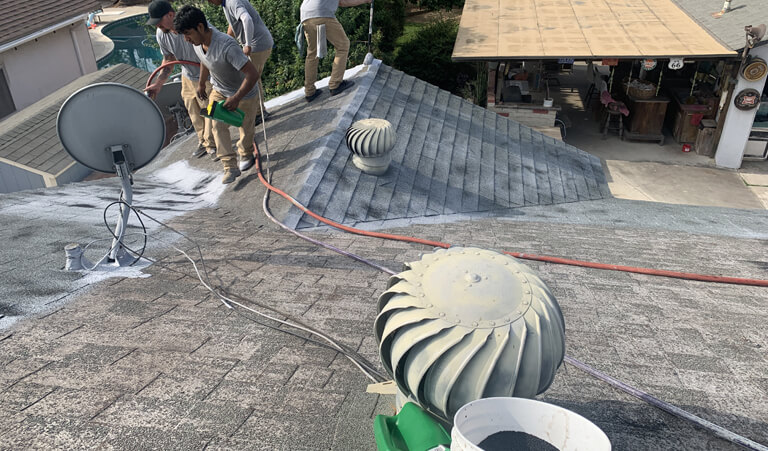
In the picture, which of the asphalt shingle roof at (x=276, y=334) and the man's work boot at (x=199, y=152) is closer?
the asphalt shingle roof at (x=276, y=334)

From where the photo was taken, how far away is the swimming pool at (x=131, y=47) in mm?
30312

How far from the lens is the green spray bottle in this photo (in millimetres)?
5703

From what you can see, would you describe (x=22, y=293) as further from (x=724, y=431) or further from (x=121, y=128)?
(x=724, y=431)

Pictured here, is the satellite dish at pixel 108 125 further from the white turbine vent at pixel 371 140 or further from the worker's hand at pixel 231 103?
the white turbine vent at pixel 371 140

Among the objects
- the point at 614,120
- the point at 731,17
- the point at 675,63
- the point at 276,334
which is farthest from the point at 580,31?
the point at 276,334

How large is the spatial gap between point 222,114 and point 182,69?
248 centimetres

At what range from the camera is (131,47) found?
32.7 metres

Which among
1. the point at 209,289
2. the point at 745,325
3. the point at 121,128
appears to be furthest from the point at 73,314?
the point at 745,325

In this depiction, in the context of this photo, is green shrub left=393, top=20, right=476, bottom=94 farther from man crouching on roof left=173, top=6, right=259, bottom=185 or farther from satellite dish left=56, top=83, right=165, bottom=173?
satellite dish left=56, top=83, right=165, bottom=173

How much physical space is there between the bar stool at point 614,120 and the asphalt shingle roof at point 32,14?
17.1m

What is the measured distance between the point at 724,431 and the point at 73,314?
3686 mm

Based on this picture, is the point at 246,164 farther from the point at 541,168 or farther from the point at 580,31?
the point at 580,31

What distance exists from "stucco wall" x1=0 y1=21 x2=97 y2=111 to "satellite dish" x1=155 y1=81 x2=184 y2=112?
14.9 ft

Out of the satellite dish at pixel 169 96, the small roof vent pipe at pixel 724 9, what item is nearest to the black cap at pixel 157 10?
the satellite dish at pixel 169 96
